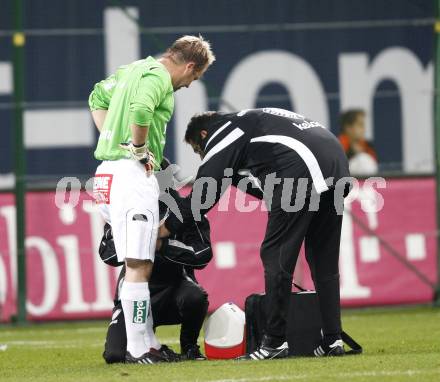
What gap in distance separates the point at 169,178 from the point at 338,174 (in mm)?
1268

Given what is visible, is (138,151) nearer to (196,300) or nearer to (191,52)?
(191,52)

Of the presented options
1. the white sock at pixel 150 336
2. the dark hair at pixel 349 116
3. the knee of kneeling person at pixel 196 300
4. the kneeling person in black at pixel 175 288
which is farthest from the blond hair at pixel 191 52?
the dark hair at pixel 349 116

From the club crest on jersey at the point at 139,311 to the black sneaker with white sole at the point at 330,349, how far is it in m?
1.11

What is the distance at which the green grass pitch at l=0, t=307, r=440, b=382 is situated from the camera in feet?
23.3

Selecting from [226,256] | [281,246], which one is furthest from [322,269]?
[226,256]

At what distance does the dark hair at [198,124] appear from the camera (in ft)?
27.1

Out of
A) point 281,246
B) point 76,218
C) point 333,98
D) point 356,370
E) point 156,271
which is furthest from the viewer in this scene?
point 333,98

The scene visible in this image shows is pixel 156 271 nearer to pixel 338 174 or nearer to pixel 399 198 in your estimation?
pixel 338 174

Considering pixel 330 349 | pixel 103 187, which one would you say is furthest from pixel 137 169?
pixel 330 349

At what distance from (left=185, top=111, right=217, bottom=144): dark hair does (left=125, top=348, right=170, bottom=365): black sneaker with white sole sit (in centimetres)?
130

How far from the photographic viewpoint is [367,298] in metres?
13.6

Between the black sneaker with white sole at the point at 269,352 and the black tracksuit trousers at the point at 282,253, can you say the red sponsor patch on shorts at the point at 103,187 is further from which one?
the black sneaker with white sole at the point at 269,352

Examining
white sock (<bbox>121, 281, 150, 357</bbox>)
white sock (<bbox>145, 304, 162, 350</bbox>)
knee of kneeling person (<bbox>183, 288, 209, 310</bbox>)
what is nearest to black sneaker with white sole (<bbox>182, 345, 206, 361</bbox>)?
white sock (<bbox>145, 304, 162, 350</bbox>)

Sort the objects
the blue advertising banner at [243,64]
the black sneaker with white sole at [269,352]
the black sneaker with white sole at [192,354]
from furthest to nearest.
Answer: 1. the blue advertising banner at [243,64]
2. the black sneaker with white sole at [192,354]
3. the black sneaker with white sole at [269,352]
